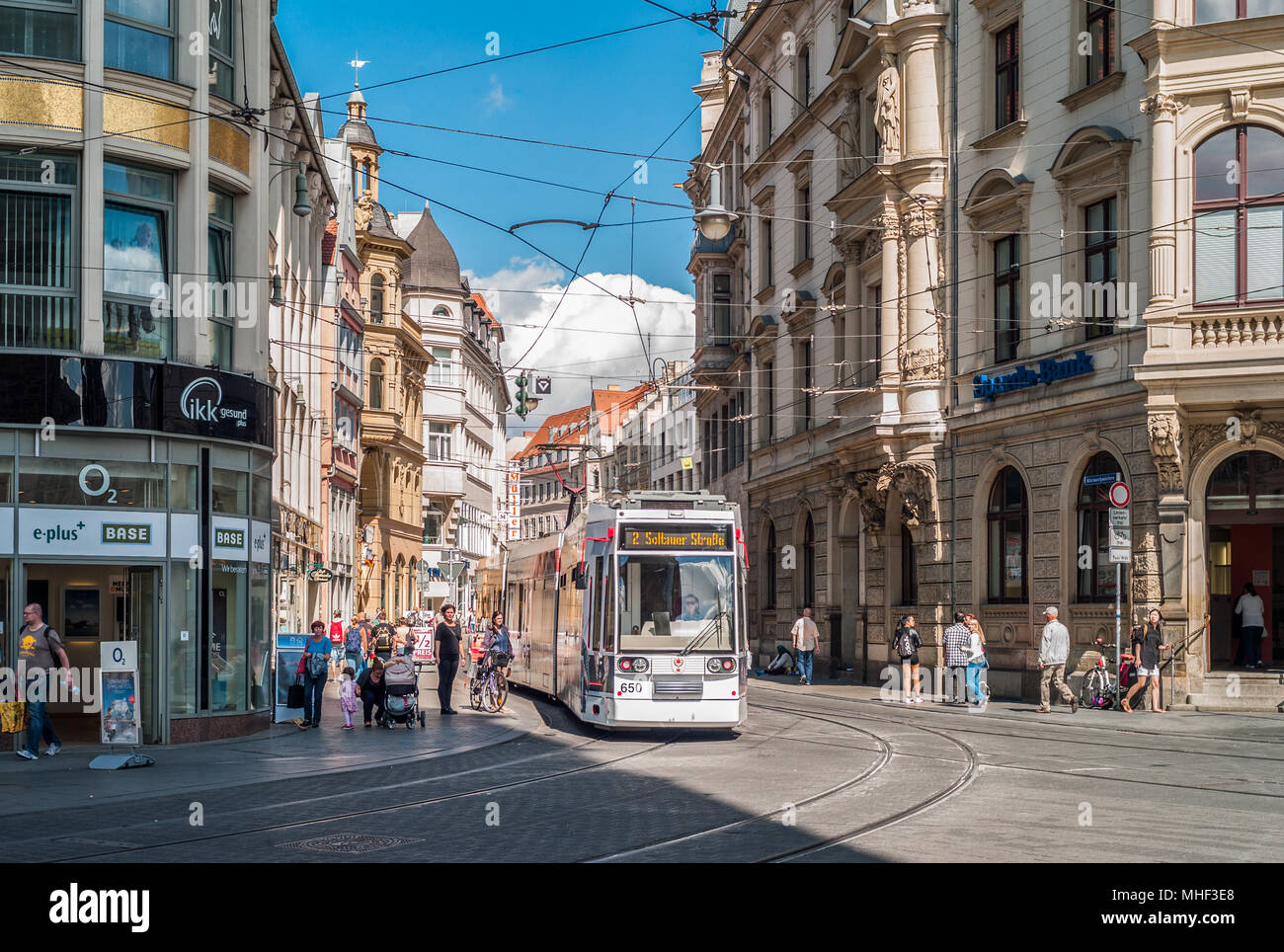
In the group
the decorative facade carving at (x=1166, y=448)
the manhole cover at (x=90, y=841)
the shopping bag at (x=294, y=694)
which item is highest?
the decorative facade carving at (x=1166, y=448)

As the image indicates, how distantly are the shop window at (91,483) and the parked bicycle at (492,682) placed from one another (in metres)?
8.28

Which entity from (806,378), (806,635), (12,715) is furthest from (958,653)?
(806,378)

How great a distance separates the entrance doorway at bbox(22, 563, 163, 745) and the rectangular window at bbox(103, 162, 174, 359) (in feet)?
10.2

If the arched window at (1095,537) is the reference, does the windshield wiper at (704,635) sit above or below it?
below

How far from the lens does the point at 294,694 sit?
2356 centimetres

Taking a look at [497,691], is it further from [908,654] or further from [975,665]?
[975,665]

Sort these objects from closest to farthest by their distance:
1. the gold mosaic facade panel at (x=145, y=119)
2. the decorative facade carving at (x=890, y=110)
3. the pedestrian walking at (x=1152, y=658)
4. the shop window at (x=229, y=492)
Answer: the gold mosaic facade panel at (x=145, y=119), the shop window at (x=229, y=492), the pedestrian walking at (x=1152, y=658), the decorative facade carving at (x=890, y=110)

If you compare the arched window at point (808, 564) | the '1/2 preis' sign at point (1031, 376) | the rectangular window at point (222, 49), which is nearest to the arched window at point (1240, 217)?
the '1/2 preis' sign at point (1031, 376)

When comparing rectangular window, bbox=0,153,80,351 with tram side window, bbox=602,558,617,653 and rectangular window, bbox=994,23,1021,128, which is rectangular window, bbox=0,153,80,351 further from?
rectangular window, bbox=994,23,1021,128

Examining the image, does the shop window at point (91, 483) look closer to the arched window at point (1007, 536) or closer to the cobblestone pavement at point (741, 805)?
the cobblestone pavement at point (741, 805)

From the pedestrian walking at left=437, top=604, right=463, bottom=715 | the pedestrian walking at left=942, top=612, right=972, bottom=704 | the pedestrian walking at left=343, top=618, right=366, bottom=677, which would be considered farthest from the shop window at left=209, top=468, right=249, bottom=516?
the pedestrian walking at left=942, top=612, right=972, bottom=704

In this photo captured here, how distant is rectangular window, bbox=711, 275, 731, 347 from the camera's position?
179 ft

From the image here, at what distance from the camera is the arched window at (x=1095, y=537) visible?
28.2 m
